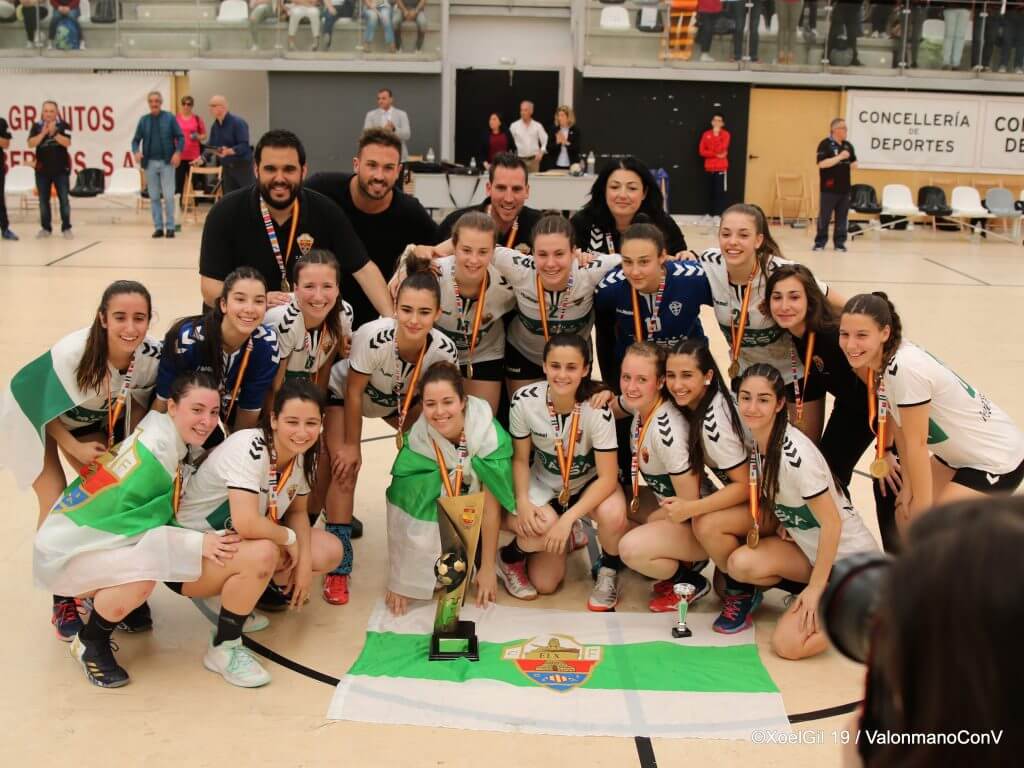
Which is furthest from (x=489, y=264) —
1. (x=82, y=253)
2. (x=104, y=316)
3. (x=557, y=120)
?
(x=557, y=120)

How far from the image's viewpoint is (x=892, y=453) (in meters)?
4.53

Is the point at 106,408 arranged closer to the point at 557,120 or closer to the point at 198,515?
the point at 198,515

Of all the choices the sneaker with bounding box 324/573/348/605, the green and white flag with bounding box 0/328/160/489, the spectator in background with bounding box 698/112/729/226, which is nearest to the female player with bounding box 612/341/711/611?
the sneaker with bounding box 324/573/348/605

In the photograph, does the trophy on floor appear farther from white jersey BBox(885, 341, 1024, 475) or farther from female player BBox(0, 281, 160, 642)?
white jersey BBox(885, 341, 1024, 475)

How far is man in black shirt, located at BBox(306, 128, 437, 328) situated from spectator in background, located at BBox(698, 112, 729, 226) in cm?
1263

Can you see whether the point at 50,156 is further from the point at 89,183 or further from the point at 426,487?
the point at 426,487

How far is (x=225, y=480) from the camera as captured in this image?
3752 mm

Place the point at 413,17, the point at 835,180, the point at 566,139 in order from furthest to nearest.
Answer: the point at 413,17, the point at 566,139, the point at 835,180

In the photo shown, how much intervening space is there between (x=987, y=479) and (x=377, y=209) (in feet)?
9.73

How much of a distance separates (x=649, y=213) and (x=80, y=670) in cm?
305

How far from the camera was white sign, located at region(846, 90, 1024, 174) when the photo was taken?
17.9m

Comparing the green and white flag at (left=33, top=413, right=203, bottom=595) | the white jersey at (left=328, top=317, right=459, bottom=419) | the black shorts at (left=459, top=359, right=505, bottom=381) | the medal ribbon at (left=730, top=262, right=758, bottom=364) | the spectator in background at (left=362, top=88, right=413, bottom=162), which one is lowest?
the green and white flag at (left=33, top=413, right=203, bottom=595)

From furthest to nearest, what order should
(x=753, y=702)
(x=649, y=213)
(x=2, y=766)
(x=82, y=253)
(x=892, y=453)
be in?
(x=82, y=253)
(x=649, y=213)
(x=892, y=453)
(x=753, y=702)
(x=2, y=766)

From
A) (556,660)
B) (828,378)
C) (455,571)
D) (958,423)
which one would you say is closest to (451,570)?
(455,571)
